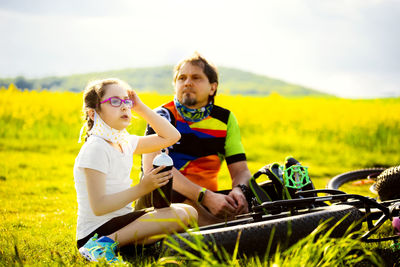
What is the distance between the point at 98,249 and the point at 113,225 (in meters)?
0.19

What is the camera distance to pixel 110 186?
3.07 m

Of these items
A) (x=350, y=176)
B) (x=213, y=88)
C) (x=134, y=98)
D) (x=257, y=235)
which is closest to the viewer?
(x=257, y=235)

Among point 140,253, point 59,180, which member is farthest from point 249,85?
point 140,253

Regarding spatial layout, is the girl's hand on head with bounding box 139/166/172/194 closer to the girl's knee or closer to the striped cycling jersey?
the girl's knee

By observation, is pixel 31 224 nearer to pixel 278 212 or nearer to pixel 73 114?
pixel 278 212

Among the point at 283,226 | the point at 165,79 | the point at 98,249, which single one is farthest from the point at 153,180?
the point at 165,79

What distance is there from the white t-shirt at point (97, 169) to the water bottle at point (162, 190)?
238mm

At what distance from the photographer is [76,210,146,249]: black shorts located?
3.03m

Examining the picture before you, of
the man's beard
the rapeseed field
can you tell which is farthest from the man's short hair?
the rapeseed field

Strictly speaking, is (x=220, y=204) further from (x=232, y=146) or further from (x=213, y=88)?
(x=213, y=88)

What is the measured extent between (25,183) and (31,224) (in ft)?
7.23

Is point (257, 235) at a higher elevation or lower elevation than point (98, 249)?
higher

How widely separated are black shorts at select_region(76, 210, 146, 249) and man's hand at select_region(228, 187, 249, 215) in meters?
1.16

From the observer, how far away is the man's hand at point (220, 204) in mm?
3900
